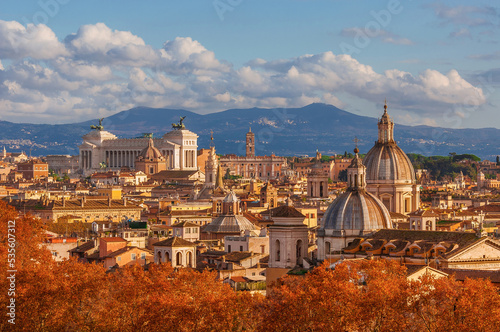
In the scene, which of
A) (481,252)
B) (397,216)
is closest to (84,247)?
(397,216)

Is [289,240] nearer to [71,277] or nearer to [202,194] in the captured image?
[71,277]

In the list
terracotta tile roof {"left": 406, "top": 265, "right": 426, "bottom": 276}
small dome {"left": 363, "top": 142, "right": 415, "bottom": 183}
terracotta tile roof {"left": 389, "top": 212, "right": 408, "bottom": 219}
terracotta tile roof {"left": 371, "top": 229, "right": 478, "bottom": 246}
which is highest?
small dome {"left": 363, "top": 142, "right": 415, "bottom": 183}

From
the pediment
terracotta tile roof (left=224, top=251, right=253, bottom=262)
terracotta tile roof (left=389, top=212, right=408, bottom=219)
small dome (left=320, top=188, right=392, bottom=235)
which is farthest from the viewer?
terracotta tile roof (left=389, top=212, right=408, bottom=219)

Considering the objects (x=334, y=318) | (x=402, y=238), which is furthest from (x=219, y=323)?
(x=402, y=238)

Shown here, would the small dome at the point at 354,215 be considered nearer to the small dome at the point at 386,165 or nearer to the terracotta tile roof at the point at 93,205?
the small dome at the point at 386,165

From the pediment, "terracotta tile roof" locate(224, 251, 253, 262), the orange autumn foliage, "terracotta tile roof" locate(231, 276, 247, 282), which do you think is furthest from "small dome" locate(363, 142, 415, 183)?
Answer: the orange autumn foliage

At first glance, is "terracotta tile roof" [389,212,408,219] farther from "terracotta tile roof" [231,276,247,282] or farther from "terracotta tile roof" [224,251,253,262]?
"terracotta tile roof" [231,276,247,282]
